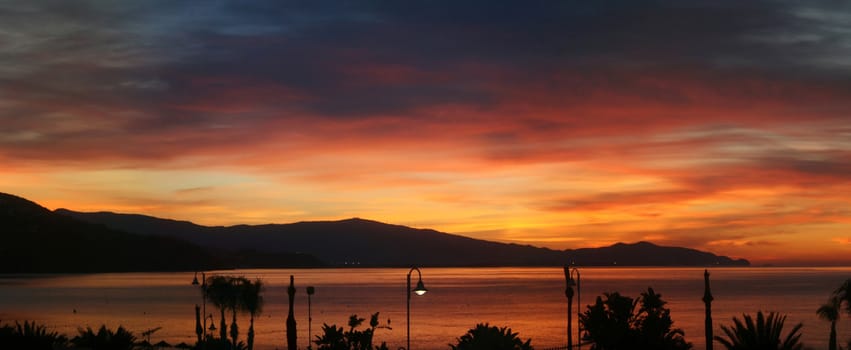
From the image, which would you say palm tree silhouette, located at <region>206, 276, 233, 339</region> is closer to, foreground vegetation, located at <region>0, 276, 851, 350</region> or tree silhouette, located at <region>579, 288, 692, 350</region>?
foreground vegetation, located at <region>0, 276, 851, 350</region>

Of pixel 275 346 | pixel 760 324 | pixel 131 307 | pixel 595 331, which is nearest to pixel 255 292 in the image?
pixel 275 346

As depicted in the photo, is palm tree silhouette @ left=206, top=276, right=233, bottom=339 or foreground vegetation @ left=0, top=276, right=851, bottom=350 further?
palm tree silhouette @ left=206, top=276, right=233, bottom=339

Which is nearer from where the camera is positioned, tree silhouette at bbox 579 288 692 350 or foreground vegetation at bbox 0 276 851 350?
foreground vegetation at bbox 0 276 851 350

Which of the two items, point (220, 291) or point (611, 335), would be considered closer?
point (611, 335)

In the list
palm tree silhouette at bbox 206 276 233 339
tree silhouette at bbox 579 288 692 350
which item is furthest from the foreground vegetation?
palm tree silhouette at bbox 206 276 233 339

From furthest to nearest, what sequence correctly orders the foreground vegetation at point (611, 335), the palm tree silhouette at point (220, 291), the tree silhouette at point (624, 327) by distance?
the palm tree silhouette at point (220, 291) < the tree silhouette at point (624, 327) < the foreground vegetation at point (611, 335)

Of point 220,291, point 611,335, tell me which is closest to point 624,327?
point 611,335

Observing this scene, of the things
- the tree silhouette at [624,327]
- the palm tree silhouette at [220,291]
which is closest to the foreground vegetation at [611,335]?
the tree silhouette at [624,327]

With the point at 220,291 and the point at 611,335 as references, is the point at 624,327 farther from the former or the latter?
the point at 220,291

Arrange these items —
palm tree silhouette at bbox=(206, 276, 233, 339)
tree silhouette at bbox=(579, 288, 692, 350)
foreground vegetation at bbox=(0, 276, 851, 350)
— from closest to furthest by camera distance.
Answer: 1. foreground vegetation at bbox=(0, 276, 851, 350)
2. tree silhouette at bbox=(579, 288, 692, 350)
3. palm tree silhouette at bbox=(206, 276, 233, 339)

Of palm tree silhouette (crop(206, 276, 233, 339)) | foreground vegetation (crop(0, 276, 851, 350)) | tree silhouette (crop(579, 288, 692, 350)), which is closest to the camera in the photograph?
foreground vegetation (crop(0, 276, 851, 350))

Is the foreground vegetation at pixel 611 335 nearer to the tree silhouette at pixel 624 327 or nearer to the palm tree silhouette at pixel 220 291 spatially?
the tree silhouette at pixel 624 327

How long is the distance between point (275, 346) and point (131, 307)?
92.4m

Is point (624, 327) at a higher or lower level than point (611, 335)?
higher
